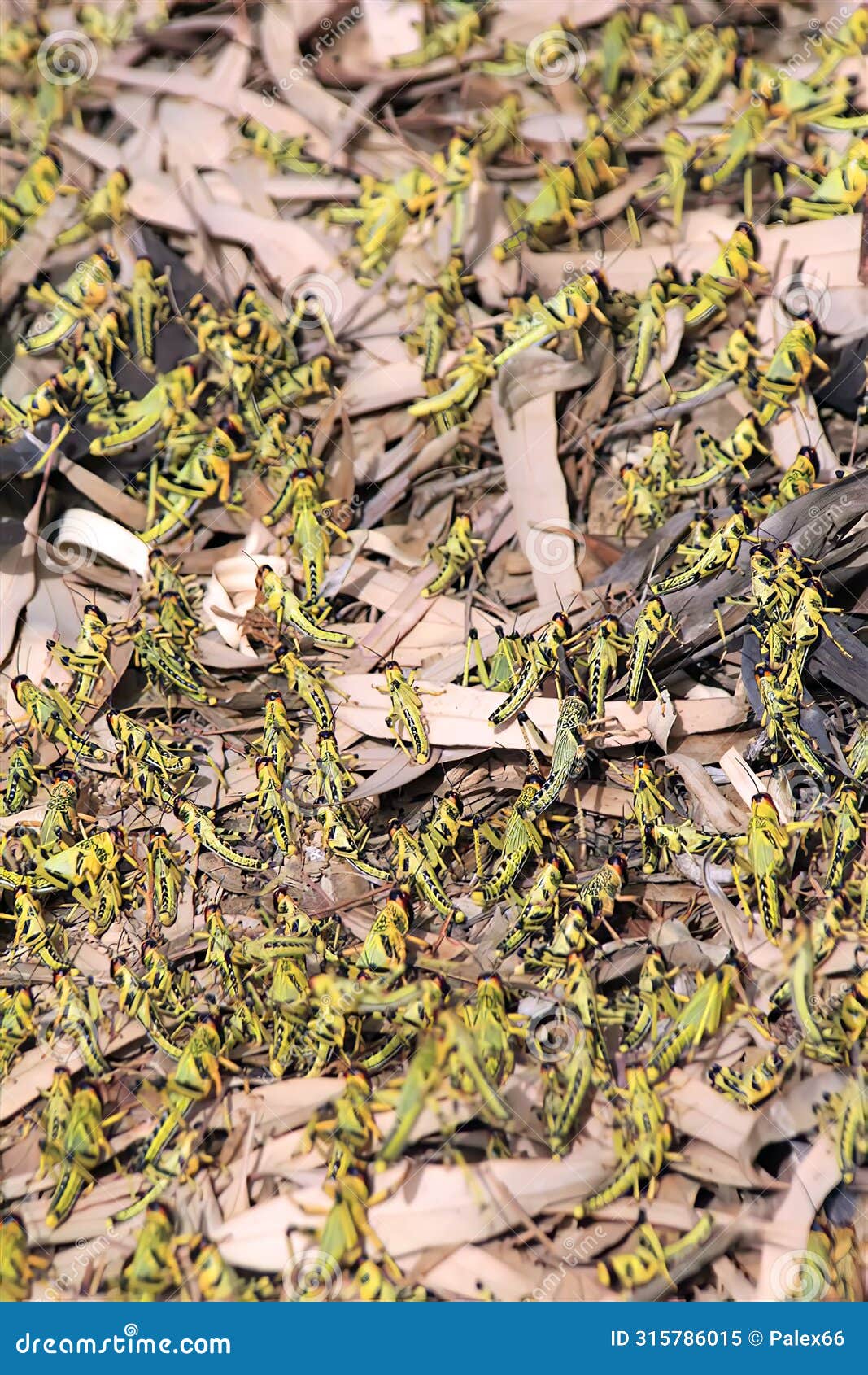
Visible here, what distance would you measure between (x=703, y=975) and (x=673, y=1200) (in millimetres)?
499

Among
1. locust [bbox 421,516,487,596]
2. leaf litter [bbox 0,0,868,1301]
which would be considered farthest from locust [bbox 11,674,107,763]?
locust [bbox 421,516,487,596]

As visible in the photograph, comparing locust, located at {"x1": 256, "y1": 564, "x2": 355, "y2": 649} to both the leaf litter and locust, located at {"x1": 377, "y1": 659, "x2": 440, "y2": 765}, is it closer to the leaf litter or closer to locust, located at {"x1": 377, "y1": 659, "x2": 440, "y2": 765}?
the leaf litter

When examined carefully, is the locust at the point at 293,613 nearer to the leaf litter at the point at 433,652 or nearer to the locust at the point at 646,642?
the leaf litter at the point at 433,652

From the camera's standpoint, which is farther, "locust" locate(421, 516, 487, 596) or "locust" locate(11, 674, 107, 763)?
"locust" locate(421, 516, 487, 596)

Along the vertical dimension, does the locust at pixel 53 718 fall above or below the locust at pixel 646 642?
below

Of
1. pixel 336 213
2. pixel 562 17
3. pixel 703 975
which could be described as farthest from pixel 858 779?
pixel 562 17

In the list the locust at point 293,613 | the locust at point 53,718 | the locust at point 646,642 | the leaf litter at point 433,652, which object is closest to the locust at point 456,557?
the leaf litter at point 433,652

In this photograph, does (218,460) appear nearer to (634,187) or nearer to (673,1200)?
(634,187)

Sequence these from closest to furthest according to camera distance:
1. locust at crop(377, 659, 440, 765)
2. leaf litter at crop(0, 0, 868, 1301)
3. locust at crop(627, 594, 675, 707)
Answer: leaf litter at crop(0, 0, 868, 1301)
locust at crop(627, 594, 675, 707)
locust at crop(377, 659, 440, 765)

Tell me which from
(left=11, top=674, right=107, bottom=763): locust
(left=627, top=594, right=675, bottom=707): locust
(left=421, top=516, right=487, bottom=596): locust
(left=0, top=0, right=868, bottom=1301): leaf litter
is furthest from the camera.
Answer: (left=421, top=516, right=487, bottom=596): locust

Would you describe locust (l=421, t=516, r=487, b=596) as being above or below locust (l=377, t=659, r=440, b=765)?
above

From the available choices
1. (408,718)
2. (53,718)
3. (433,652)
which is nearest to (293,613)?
(433,652)

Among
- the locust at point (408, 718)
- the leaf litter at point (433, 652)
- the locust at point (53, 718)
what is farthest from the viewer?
the locust at point (53, 718)

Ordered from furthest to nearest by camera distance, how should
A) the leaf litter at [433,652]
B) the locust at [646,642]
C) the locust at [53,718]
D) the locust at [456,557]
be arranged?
the locust at [456,557] < the locust at [53,718] < the locust at [646,642] < the leaf litter at [433,652]
